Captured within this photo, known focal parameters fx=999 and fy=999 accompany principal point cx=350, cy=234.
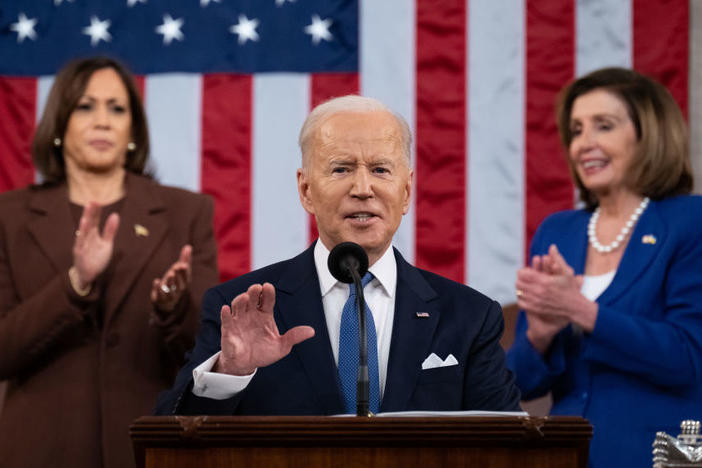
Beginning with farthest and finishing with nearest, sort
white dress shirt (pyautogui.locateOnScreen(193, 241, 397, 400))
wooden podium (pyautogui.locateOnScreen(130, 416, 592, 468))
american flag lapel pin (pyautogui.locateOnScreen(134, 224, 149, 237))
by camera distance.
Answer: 1. american flag lapel pin (pyautogui.locateOnScreen(134, 224, 149, 237))
2. white dress shirt (pyautogui.locateOnScreen(193, 241, 397, 400))
3. wooden podium (pyautogui.locateOnScreen(130, 416, 592, 468))

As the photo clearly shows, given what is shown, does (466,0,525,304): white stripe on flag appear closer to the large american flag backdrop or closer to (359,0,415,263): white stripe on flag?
the large american flag backdrop

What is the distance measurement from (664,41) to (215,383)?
2.79 m

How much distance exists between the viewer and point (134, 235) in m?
3.09

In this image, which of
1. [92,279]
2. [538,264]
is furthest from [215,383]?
[538,264]

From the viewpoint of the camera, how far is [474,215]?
13.0 feet

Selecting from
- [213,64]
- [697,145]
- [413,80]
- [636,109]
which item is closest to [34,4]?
[213,64]

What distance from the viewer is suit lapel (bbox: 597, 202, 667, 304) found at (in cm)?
283

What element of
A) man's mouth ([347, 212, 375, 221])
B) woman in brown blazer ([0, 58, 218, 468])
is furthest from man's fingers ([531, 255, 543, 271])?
woman in brown blazer ([0, 58, 218, 468])

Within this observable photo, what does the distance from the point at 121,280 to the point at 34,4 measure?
5.52 ft

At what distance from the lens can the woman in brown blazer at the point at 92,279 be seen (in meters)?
2.84

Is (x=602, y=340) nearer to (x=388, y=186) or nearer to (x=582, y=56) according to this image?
(x=388, y=186)

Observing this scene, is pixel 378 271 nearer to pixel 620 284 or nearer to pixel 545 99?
pixel 620 284

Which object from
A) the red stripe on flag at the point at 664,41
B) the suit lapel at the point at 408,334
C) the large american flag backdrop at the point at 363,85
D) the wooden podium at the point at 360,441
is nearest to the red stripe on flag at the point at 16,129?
the large american flag backdrop at the point at 363,85

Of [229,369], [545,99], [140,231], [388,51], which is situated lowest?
[229,369]
